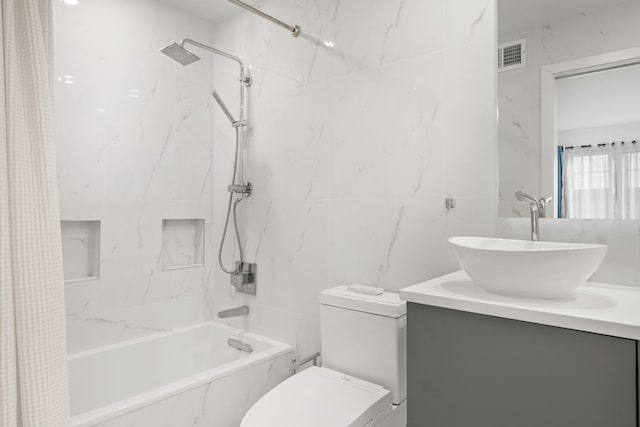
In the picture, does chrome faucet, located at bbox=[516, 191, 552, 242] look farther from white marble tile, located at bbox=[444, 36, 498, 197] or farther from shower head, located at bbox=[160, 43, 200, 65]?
shower head, located at bbox=[160, 43, 200, 65]

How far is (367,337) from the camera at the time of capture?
1.66m

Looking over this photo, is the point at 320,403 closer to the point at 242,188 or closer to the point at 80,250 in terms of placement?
the point at 242,188

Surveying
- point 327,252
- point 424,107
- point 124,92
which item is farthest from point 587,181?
point 124,92

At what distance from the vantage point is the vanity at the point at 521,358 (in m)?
0.87

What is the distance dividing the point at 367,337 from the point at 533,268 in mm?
819

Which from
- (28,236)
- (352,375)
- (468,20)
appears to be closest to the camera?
(28,236)

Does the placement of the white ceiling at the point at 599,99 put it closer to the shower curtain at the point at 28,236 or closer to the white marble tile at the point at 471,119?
the white marble tile at the point at 471,119

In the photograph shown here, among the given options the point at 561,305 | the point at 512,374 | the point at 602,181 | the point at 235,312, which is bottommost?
the point at 235,312

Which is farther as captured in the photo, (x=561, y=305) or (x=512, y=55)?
(x=512, y=55)

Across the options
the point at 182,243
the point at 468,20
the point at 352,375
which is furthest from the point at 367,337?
the point at 182,243

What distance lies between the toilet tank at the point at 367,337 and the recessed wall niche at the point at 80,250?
53.6 inches

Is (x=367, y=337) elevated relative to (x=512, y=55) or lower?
lower

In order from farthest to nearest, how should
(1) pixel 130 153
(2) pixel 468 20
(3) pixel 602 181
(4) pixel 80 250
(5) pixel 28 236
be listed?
1. (1) pixel 130 153
2. (4) pixel 80 250
3. (2) pixel 468 20
4. (3) pixel 602 181
5. (5) pixel 28 236

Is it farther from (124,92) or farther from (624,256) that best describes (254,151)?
(624,256)
